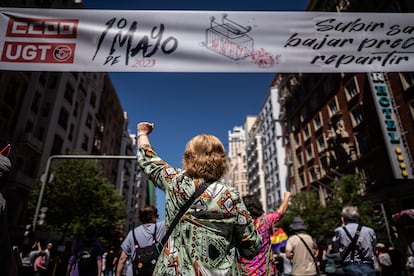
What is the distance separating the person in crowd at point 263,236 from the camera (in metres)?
3.21

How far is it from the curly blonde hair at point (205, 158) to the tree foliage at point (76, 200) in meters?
20.6

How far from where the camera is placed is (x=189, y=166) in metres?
1.70

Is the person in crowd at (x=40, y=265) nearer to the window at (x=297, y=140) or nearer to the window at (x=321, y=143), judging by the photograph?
the window at (x=321, y=143)

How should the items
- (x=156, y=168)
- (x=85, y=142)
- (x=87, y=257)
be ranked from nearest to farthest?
(x=156, y=168) < (x=87, y=257) < (x=85, y=142)

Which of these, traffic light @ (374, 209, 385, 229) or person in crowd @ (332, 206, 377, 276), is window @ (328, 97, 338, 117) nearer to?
traffic light @ (374, 209, 385, 229)

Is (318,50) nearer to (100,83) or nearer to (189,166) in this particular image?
(189,166)

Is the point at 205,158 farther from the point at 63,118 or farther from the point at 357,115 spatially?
the point at 63,118

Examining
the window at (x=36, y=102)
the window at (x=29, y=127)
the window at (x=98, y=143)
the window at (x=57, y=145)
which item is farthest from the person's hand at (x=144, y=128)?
the window at (x=98, y=143)

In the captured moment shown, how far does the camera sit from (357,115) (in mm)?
26547

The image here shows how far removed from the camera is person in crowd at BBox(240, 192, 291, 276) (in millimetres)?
3207

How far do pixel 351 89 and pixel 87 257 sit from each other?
28.9 meters

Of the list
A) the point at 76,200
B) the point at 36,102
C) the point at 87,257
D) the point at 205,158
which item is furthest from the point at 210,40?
the point at 36,102

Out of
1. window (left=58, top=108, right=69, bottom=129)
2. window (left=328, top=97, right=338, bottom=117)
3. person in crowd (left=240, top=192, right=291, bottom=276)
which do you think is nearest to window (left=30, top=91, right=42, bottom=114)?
window (left=58, top=108, right=69, bottom=129)

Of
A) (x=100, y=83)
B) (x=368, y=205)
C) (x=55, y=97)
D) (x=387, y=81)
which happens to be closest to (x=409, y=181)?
(x=368, y=205)
